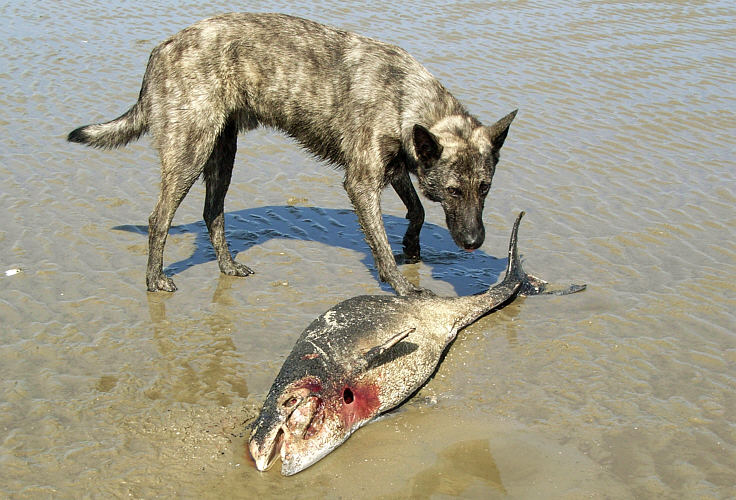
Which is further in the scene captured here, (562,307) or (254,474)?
(562,307)

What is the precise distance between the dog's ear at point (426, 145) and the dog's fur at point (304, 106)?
121 mm

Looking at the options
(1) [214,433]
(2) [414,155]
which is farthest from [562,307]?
(1) [214,433]

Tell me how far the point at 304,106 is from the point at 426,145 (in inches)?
54.1

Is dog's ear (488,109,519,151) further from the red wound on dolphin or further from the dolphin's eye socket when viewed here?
the dolphin's eye socket

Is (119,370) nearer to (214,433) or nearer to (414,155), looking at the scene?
(214,433)

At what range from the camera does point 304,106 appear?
7.09 metres

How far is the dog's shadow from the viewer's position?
24.7 feet

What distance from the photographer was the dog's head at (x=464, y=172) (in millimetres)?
6398

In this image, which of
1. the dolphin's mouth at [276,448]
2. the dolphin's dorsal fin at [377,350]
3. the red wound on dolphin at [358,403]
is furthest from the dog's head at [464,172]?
the dolphin's mouth at [276,448]

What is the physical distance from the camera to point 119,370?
5809mm

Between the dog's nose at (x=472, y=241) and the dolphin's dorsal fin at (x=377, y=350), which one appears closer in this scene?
the dolphin's dorsal fin at (x=377, y=350)

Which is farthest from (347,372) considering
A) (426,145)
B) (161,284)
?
(161,284)

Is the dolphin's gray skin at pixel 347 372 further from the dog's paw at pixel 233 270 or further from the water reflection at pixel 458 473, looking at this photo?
the dog's paw at pixel 233 270

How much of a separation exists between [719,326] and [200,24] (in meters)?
5.03
